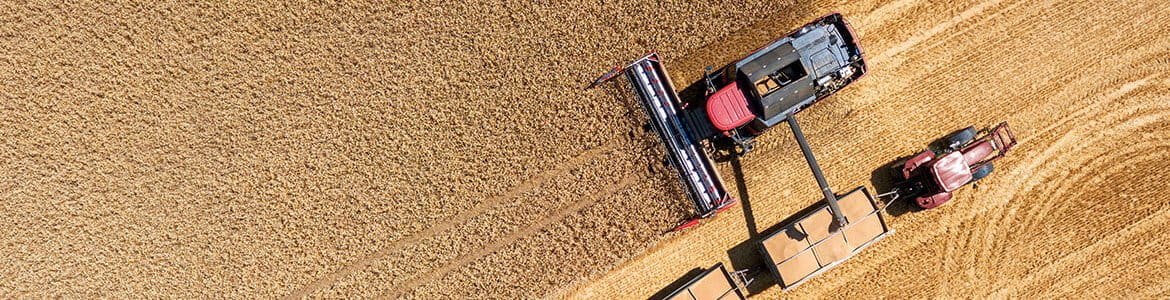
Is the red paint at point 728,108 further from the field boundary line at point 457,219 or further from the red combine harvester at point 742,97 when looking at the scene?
the field boundary line at point 457,219

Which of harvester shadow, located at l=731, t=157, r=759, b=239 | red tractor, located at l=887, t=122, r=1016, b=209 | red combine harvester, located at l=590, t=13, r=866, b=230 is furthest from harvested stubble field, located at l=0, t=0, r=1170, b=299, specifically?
red combine harvester, located at l=590, t=13, r=866, b=230

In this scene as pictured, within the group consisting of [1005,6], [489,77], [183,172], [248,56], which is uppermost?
[248,56]

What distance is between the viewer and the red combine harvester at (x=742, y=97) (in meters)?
10.2

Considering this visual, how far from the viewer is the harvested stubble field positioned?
1168 cm

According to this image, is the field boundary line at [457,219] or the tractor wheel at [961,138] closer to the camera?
the tractor wheel at [961,138]

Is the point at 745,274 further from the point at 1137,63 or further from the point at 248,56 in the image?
the point at 248,56

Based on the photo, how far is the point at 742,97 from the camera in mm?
10406

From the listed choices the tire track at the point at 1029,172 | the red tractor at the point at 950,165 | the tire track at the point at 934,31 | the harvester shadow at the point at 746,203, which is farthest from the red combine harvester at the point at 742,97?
the tire track at the point at 1029,172

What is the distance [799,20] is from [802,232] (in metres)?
4.06

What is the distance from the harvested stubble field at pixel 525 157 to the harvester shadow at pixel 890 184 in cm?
12

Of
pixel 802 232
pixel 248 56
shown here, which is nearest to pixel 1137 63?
pixel 802 232

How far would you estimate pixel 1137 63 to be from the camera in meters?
11.9

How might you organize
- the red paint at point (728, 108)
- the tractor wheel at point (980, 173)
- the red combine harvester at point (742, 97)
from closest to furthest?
the red combine harvester at point (742, 97)
the red paint at point (728, 108)
the tractor wheel at point (980, 173)

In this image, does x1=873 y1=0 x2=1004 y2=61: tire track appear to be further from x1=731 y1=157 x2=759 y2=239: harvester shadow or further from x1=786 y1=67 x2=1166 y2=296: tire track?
x1=731 y1=157 x2=759 y2=239: harvester shadow
